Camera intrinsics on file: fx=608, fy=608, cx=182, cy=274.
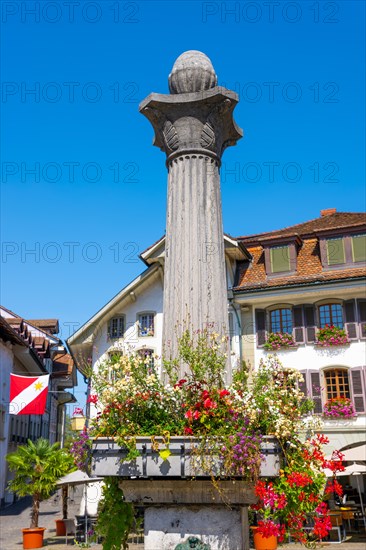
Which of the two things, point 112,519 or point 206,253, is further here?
point 206,253

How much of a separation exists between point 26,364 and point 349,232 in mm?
21055

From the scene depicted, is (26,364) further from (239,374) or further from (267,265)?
(239,374)

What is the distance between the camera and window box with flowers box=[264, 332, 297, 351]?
76.8 feet

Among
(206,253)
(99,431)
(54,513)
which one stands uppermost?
(206,253)

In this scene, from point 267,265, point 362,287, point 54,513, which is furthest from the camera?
point 54,513

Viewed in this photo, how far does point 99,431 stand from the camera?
5.44m

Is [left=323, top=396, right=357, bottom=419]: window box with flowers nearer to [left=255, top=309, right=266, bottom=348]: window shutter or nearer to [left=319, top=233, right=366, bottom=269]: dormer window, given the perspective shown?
[left=255, top=309, right=266, bottom=348]: window shutter

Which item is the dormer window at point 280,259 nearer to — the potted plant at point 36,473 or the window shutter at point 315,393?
the window shutter at point 315,393

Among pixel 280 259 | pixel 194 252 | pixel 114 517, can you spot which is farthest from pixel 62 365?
pixel 114 517

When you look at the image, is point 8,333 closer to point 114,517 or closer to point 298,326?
point 298,326

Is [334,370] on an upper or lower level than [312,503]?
upper

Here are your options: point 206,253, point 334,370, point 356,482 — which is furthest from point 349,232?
point 206,253

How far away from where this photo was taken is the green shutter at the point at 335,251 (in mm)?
23703

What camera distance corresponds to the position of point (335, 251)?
23.8m
